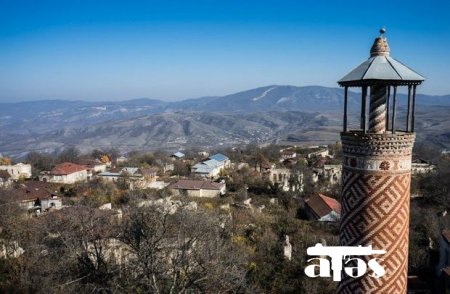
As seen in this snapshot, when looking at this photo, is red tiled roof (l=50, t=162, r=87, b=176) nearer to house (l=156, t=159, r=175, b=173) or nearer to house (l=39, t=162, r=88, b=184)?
house (l=39, t=162, r=88, b=184)

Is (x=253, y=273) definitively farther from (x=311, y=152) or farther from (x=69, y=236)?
(x=311, y=152)

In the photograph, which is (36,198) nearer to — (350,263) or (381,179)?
(350,263)

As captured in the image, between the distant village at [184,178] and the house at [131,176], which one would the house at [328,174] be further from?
the house at [131,176]

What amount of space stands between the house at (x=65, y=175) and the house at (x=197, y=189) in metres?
16.0

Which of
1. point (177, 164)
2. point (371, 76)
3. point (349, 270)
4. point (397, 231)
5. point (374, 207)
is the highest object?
point (371, 76)

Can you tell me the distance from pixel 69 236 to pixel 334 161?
160 ft

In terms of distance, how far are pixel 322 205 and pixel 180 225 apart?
2376 centimetres

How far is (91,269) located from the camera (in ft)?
59.9

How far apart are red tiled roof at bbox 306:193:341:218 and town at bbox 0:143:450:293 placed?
144 mm

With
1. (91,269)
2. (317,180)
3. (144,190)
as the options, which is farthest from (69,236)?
(317,180)

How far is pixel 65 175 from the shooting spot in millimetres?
54250

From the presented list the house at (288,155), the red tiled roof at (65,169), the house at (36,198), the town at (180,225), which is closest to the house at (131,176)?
the town at (180,225)

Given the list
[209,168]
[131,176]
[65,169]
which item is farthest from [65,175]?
[209,168]

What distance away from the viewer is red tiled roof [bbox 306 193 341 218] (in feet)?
123
